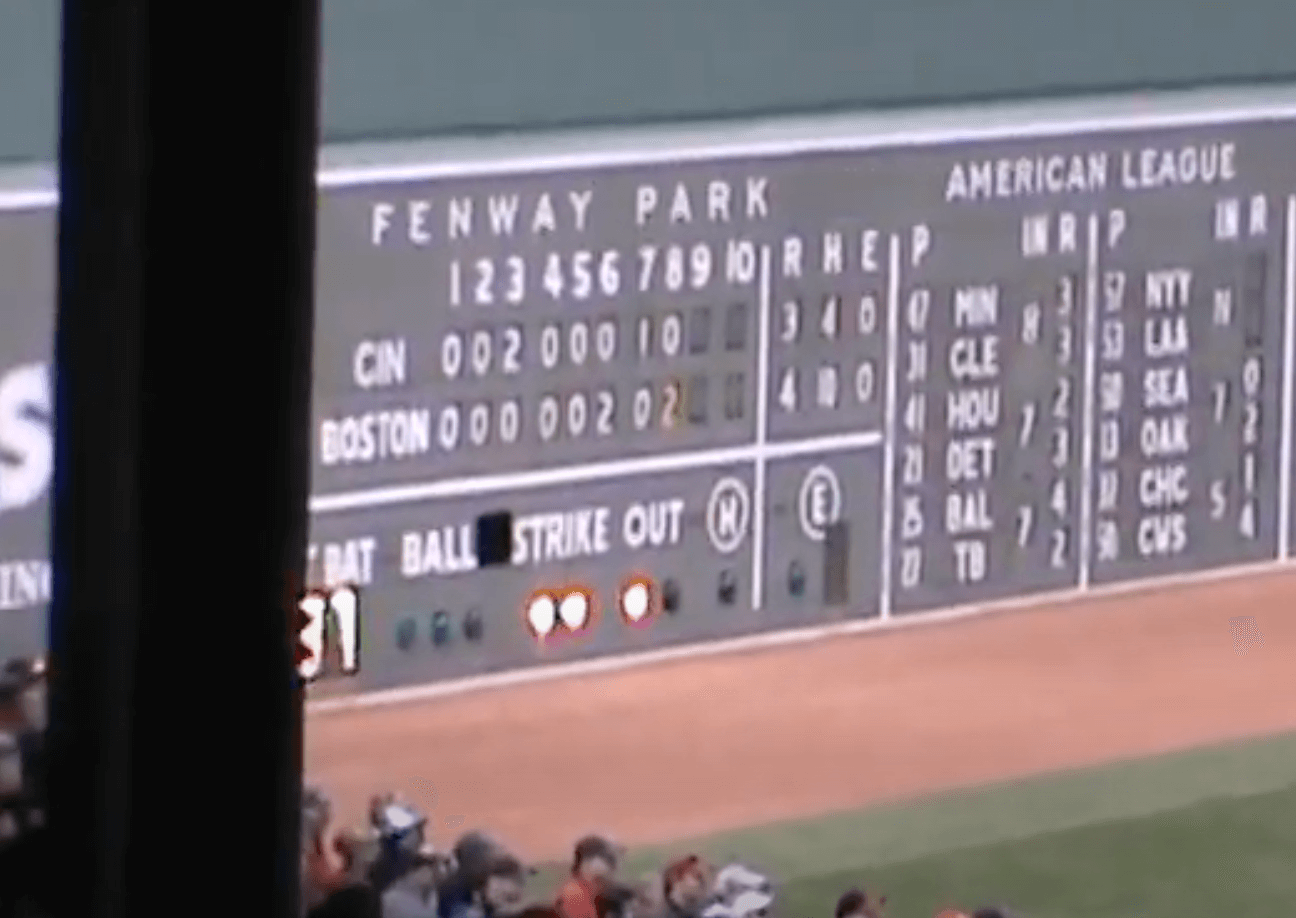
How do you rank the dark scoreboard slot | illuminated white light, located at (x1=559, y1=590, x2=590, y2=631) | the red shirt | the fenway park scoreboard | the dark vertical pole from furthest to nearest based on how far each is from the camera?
illuminated white light, located at (x1=559, y1=590, x2=590, y2=631)
the dark scoreboard slot
the fenway park scoreboard
the red shirt
the dark vertical pole

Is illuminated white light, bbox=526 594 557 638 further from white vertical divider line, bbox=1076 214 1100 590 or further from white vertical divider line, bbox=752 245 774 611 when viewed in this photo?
white vertical divider line, bbox=1076 214 1100 590

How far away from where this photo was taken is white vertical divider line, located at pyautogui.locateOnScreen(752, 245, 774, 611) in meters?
6.46

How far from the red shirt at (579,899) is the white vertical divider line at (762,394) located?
8.91ft

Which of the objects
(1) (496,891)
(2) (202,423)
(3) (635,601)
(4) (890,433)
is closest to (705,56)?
(4) (890,433)

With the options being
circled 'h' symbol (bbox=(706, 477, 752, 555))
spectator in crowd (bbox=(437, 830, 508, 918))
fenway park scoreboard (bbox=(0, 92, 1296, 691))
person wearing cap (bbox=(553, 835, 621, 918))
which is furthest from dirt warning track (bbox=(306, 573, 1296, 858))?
spectator in crowd (bbox=(437, 830, 508, 918))

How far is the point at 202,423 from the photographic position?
1.49m

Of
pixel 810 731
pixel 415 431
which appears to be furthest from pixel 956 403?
pixel 415 431

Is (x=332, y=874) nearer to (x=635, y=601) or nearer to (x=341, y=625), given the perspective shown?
(x=341, y=625)

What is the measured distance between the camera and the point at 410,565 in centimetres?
611

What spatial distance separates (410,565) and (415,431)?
225 mm

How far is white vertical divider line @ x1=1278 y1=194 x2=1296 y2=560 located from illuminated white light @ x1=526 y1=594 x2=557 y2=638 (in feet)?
5.74

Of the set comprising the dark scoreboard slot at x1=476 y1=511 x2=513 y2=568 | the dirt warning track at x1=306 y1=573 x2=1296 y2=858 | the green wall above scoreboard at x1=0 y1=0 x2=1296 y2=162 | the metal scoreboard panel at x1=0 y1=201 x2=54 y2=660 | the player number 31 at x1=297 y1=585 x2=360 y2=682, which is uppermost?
the green wall above scoreboard at x1=0 y1=0 x2=1296 y2=162

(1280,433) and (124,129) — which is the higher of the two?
(124,129)

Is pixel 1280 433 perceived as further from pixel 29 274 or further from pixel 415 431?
pixel 29 274
